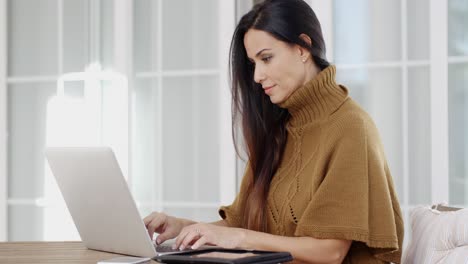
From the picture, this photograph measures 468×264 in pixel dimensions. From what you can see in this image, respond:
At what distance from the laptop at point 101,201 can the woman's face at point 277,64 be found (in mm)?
598

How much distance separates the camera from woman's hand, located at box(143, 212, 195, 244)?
2369 mm

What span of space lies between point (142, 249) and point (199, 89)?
1.99 meters

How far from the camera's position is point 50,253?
2055 mm

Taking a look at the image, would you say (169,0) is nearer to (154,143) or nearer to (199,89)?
(199,89)

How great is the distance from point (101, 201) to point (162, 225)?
0.48m

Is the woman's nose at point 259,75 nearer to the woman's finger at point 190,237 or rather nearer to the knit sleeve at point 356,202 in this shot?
the knit sleeve at point 356,202

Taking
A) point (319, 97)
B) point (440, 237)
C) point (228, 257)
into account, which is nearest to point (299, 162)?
point (319, 97)

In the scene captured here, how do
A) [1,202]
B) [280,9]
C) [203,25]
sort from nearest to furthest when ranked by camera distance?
1. [280,9]
2. [203,25]
3. [1,202]

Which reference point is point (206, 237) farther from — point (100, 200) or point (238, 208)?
point (238, 208)

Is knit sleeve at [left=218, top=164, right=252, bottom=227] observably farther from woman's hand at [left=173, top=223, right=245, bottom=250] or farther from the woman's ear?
woman's hand at [left=173, top=223, right=245, bottom=250]

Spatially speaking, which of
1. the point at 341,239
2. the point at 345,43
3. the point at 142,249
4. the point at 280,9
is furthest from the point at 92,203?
the point at 345,43

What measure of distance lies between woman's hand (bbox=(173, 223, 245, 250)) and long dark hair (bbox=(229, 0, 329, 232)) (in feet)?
1.32

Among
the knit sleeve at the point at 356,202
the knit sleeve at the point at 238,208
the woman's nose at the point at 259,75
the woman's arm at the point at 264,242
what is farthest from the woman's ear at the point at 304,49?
the woman's arm at the point at 264,242

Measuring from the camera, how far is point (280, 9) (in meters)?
2.35
